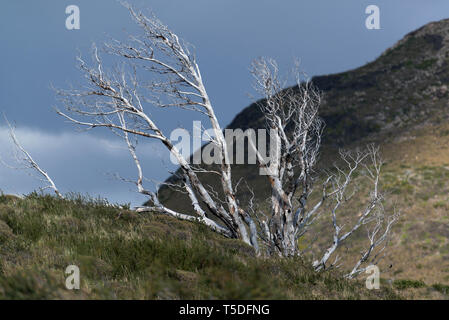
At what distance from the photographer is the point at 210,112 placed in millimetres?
14625

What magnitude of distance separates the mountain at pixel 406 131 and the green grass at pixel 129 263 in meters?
17.3

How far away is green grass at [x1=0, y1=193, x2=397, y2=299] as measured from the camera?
6.14m

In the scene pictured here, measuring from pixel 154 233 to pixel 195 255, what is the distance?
272cm

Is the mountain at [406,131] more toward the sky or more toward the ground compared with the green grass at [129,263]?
more toward the sky

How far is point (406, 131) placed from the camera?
2183 inches

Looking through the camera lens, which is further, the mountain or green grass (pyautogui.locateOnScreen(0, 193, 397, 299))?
the mountain

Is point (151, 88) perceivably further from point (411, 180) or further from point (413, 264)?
point (411, 180)

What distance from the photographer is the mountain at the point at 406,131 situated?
1273 inches

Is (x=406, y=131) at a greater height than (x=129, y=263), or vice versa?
(x=406, y=131)

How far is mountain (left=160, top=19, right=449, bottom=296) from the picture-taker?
3234 cm

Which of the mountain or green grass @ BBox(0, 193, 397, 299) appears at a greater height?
the mountain

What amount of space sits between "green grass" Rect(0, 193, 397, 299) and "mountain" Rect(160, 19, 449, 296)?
17332 millimetres

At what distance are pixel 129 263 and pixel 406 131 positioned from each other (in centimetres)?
5194
